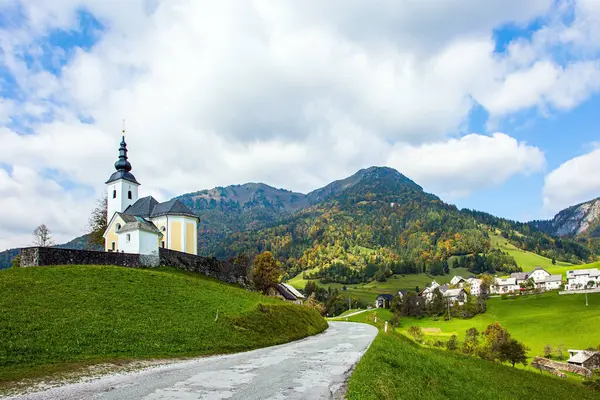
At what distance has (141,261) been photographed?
153 ft

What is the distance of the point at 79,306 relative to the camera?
23.6 m

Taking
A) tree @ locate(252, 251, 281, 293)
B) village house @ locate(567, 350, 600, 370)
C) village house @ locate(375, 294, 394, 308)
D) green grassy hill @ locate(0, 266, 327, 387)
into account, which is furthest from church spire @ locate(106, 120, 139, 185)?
village house @ locate(375, 294, 394, 308)

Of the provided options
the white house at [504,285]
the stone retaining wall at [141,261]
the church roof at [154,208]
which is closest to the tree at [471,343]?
the stone retaining wall at [141,261]

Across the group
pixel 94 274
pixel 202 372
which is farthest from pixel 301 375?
pixel 94 274

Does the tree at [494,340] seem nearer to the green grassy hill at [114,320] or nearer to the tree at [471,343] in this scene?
the tree at [471,343]

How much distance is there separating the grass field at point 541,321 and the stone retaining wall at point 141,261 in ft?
171

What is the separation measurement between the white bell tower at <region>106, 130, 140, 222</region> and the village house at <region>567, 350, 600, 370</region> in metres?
75.4

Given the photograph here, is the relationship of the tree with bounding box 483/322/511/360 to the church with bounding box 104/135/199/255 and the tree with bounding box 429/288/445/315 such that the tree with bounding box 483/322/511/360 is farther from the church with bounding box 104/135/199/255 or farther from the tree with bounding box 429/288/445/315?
the church with bounding box 104/135/199/255

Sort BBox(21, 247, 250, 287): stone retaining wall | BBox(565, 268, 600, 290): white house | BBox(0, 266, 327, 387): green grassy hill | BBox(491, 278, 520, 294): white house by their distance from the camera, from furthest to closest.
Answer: BBox(491, 278, 520, 294): white house → BBox(565, 268, 600, 290): white house → BBox(21, 247, 250, 287): stone retaining wall → BBox(0, 266, 327, 387): green grassy hill

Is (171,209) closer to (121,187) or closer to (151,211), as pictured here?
(151,211)

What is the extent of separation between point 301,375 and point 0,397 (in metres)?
9.75

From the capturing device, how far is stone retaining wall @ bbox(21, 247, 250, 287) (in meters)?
35.6

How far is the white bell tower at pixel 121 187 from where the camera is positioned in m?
64.9

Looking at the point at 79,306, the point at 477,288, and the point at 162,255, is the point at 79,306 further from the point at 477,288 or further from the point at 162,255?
the point at 477,288
